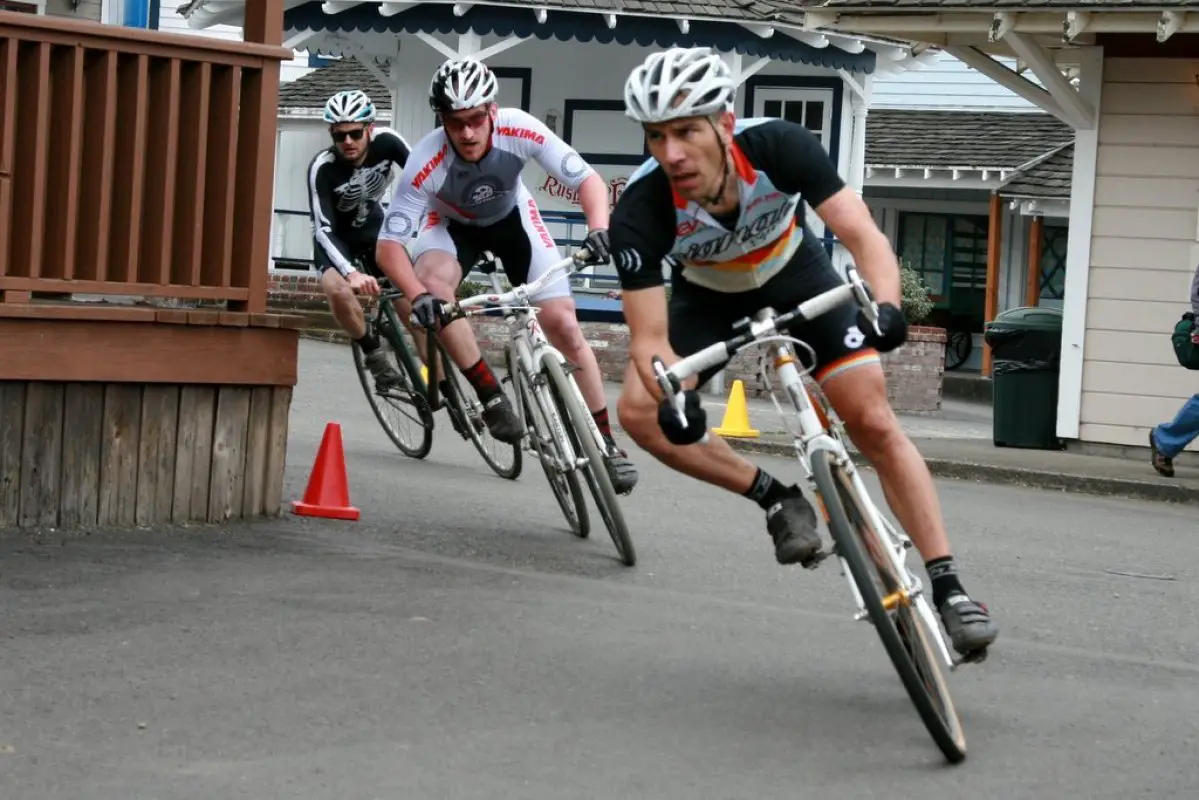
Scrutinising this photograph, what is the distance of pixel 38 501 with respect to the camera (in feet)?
27.3

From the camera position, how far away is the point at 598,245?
28.6 feet

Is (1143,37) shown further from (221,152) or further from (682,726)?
(682,726)

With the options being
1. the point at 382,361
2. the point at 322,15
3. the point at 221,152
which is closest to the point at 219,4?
the point at 322,15

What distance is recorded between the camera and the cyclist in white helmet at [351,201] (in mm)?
11422

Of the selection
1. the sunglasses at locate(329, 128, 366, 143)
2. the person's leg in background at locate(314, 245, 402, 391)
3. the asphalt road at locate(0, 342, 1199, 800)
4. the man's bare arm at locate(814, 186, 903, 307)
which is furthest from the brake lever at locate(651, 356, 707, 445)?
the person's leg in background at locate(314, 245, 402, 391)

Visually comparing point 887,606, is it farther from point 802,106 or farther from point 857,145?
point 802,106

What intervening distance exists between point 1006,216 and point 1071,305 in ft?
51.2

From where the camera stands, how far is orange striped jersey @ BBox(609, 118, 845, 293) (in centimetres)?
604

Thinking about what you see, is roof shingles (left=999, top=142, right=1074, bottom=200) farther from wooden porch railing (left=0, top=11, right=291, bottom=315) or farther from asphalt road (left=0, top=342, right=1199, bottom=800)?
wooden porch railing (left=0, top=11, right=291, bottom=315)

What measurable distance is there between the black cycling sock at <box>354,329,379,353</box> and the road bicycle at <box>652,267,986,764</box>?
20.7ft

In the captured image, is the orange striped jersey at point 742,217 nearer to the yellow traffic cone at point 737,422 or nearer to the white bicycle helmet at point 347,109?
the white bicycle helmet at point 347,109

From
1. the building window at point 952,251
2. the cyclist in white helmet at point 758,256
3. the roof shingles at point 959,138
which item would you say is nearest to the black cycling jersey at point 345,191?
the cyclist in white helmet at point 758,256

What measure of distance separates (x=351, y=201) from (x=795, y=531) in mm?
6116

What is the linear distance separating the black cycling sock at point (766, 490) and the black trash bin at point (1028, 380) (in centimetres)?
1033
